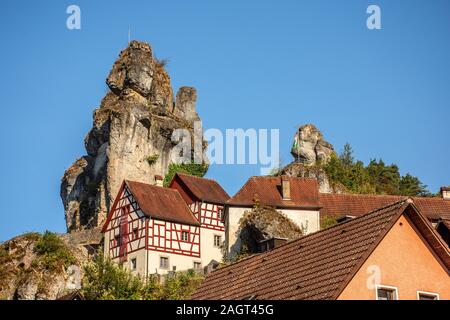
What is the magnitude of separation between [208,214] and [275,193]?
21.2ft

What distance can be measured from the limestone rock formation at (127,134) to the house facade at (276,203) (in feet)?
54.0

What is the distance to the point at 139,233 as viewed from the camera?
62594mm

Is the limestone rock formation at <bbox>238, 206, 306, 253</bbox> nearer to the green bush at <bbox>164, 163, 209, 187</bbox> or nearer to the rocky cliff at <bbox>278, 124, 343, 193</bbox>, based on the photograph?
the rocky cliff at <bbox>278, 124, 343, 193</bbox>

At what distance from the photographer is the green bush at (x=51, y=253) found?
59.1 meters

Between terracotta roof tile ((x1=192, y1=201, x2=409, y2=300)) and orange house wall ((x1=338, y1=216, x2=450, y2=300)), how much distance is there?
0.27m

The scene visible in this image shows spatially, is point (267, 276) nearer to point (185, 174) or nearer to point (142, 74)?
point (185, 174)

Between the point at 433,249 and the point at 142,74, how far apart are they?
61.5 metres

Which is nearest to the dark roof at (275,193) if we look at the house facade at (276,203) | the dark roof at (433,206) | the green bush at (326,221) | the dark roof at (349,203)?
the house facade at (276,203)

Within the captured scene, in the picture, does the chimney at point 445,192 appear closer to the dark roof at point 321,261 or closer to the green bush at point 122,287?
the green bush at point 122,287

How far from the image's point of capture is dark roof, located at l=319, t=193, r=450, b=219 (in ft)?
197

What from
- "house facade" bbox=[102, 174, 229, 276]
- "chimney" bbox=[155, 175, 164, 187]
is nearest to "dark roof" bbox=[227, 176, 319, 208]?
"house facade" bbox=[102, 174, 229, 276]
